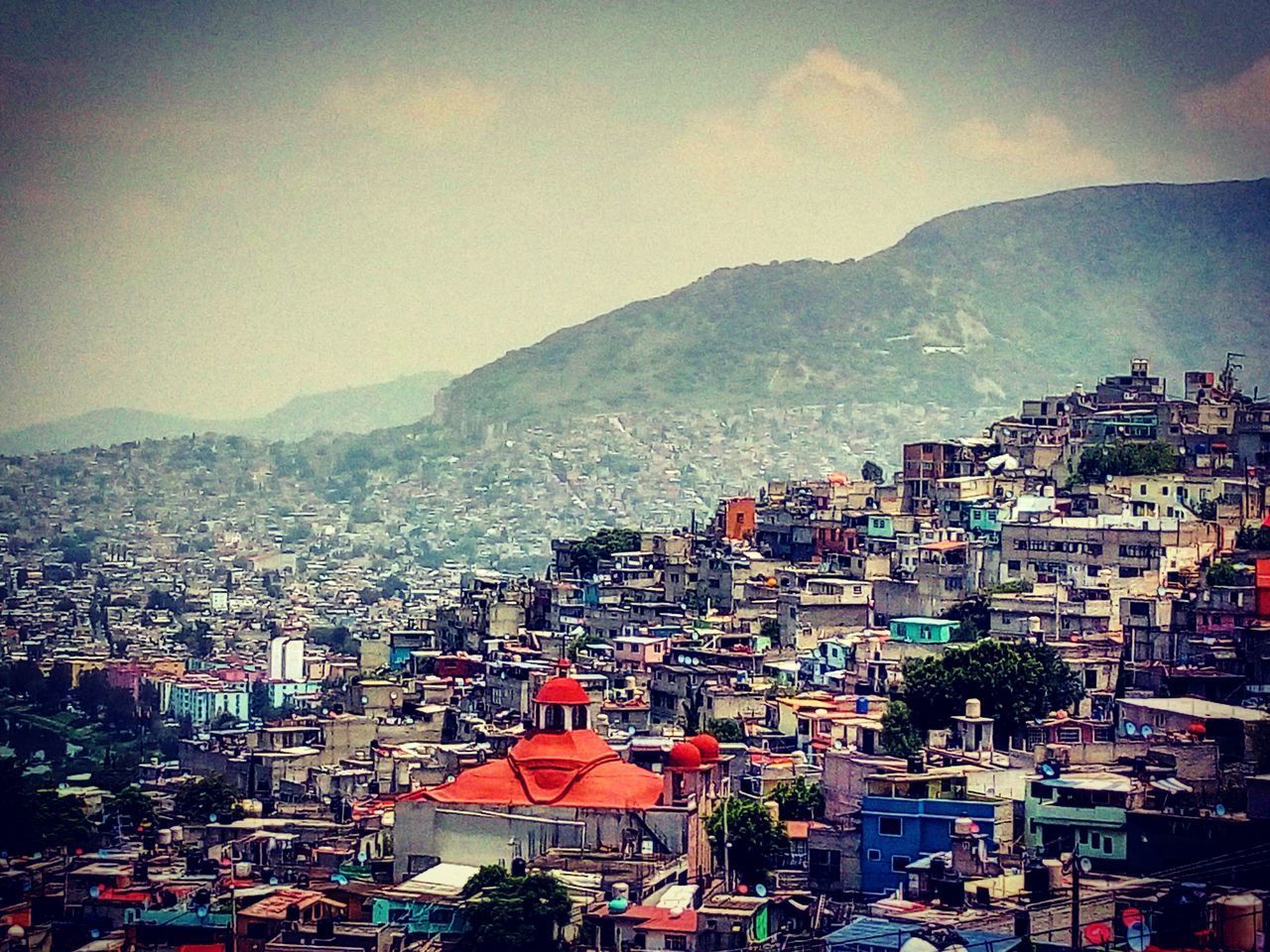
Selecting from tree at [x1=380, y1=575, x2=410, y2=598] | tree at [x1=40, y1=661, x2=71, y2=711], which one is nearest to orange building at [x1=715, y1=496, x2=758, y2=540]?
tree at [x1=40, y1=661, x2=71, y2=711]

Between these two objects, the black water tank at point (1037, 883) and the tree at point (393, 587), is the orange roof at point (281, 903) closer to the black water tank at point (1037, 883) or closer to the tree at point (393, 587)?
the black water tank at point (1037, 883)

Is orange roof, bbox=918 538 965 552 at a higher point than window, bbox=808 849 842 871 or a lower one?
higher

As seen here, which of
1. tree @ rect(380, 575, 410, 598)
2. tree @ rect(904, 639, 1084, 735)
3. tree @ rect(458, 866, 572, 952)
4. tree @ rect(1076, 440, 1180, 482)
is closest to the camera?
tree @ rect(458, 866, 572, 952)

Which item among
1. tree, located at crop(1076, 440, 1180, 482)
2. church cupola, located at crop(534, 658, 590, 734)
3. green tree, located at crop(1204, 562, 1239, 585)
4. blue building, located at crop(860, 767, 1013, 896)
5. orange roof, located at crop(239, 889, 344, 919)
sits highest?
tree, located at crop(1076, 440, 1180, 482)

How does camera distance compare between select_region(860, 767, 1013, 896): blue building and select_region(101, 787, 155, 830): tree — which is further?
select_region(101, 787, 155, 830): tree

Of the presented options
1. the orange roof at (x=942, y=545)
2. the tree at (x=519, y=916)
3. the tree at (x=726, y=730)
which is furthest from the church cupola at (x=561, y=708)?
the orange roof at (x=942, y=545)

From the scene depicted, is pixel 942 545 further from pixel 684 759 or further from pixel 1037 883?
pixel 1037 883

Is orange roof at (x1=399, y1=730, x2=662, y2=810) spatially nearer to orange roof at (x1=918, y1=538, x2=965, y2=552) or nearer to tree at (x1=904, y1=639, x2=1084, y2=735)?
tree at (x1=904, y1=639, x2=1084, y2=735)
